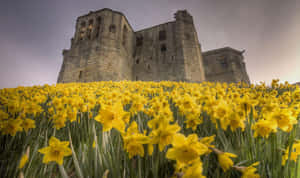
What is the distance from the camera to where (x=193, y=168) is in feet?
1.53

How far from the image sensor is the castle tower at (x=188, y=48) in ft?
48.4

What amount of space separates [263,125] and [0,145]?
202cm

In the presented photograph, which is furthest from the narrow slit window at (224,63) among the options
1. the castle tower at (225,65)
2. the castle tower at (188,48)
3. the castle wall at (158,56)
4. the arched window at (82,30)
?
the arched window at (82,30)

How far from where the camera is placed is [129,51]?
1748 centimetres

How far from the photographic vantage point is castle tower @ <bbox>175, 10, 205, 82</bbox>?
48.4 feet

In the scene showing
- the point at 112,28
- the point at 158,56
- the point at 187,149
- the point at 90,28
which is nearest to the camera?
the point at 187,149

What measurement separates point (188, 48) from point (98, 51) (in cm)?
1088

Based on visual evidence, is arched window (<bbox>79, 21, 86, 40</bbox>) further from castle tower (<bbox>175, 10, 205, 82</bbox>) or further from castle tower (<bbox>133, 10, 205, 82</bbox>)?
castle tower (<bbox>175, 10, 205, 82</bbox>)

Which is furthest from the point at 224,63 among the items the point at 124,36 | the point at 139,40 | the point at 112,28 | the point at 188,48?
the point at 112,28

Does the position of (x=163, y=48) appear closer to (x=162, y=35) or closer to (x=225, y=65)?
(x=162, y=35)

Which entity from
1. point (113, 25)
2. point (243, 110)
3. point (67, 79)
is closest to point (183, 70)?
point (113, 25)

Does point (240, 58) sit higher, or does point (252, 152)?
point (240, 58)

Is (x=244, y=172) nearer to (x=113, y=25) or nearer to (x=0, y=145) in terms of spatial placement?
(x=0, y=145)

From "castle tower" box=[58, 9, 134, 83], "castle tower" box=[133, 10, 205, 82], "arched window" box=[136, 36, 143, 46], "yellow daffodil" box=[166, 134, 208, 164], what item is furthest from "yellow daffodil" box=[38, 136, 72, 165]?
"arched window" box=[136, 36, 143, 46]
